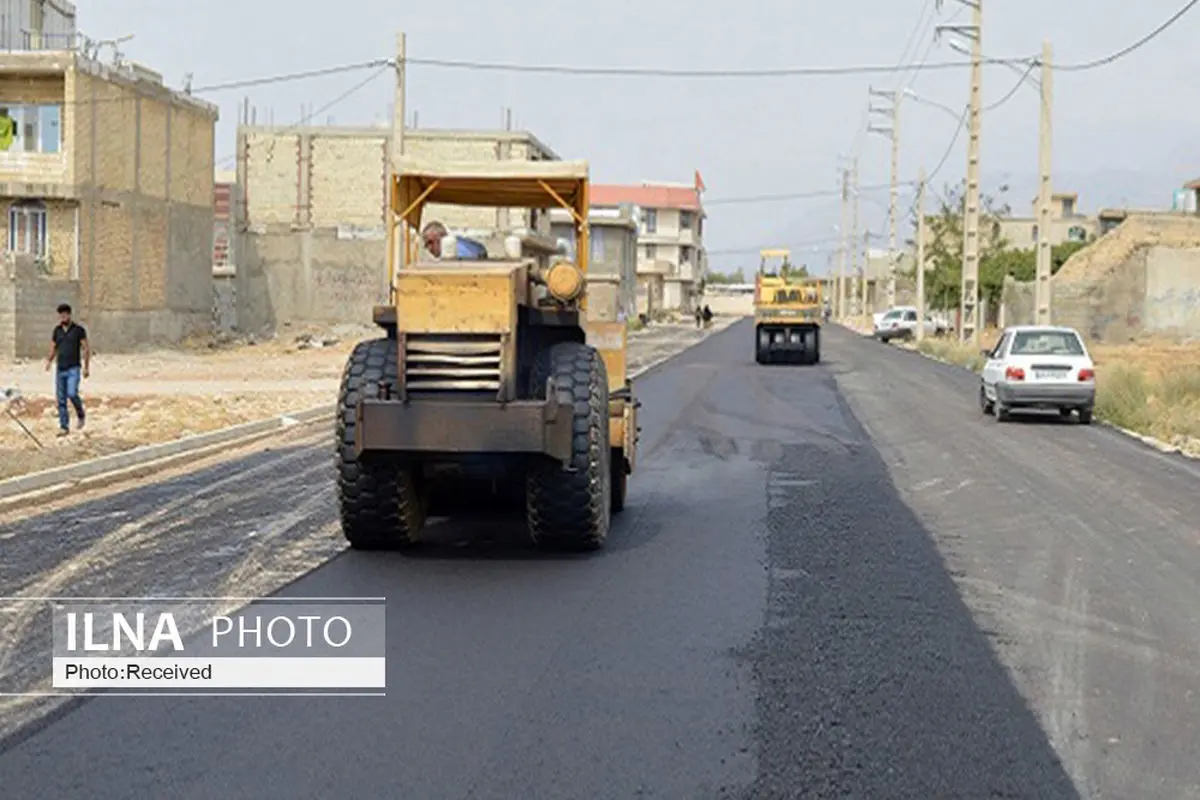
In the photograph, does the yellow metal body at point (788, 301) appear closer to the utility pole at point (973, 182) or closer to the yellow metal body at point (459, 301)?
the utility pole at point (973, 182)

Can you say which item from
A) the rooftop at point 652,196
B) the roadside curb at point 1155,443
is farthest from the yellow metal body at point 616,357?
the rooftop at point 652,196

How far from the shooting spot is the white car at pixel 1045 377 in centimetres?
2531

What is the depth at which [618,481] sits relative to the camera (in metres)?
13.7

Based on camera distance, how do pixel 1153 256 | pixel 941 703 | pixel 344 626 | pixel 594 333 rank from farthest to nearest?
pixel 1153 256
pixel 594 333
pixel 344 626
pixel 941 703

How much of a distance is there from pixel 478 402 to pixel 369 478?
1091mm

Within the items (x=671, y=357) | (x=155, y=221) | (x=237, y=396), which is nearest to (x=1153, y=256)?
(x=671, y=357)

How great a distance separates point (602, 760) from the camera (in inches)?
256

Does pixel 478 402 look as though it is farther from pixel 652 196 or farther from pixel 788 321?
pixel 652 196

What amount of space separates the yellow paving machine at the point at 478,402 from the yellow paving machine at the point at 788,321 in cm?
3465

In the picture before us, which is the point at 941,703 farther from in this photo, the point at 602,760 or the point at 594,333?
the point at 594,333

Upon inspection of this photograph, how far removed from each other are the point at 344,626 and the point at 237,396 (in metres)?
20.5

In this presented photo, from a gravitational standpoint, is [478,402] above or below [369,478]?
above

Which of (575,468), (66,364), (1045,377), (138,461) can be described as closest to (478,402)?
(575,468)

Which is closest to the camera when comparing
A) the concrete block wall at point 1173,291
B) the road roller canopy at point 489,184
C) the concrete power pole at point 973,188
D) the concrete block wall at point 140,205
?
the road roller canopy at point 489,184
